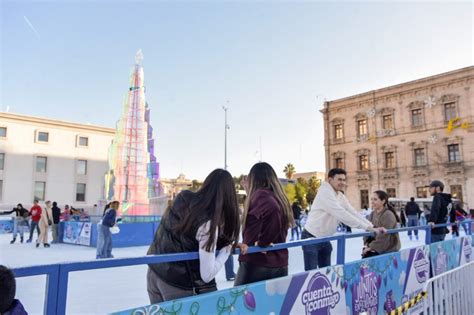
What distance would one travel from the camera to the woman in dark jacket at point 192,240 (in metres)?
2.39

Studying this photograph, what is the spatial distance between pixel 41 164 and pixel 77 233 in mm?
29722

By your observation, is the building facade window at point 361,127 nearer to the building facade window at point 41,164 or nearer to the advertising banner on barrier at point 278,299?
the building facade window at point 41,164

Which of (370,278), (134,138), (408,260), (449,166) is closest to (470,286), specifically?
(408,260)

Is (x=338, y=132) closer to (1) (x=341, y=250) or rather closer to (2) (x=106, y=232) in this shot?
(2) (x=106, y=232)

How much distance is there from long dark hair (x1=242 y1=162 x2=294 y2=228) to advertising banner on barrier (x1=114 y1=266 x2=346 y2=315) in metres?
0.57

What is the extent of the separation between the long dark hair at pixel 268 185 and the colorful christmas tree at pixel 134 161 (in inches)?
834

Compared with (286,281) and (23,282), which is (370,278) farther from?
(23,282)

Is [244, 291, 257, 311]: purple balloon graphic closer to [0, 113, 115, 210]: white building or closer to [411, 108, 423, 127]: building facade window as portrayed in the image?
[411, 108, 423, 127]: building facade window

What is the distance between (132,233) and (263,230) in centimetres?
1315

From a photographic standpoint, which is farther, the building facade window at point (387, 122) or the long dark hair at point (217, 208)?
the building facade window at point (387, 122)

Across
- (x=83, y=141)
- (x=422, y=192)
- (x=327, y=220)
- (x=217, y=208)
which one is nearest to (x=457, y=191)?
(x=422, y=192)

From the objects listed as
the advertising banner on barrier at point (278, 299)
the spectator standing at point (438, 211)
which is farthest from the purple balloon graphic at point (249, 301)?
the spectator standing at point (438, 211)

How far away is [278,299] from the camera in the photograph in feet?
9.09

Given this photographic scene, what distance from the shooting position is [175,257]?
88.6 inches
